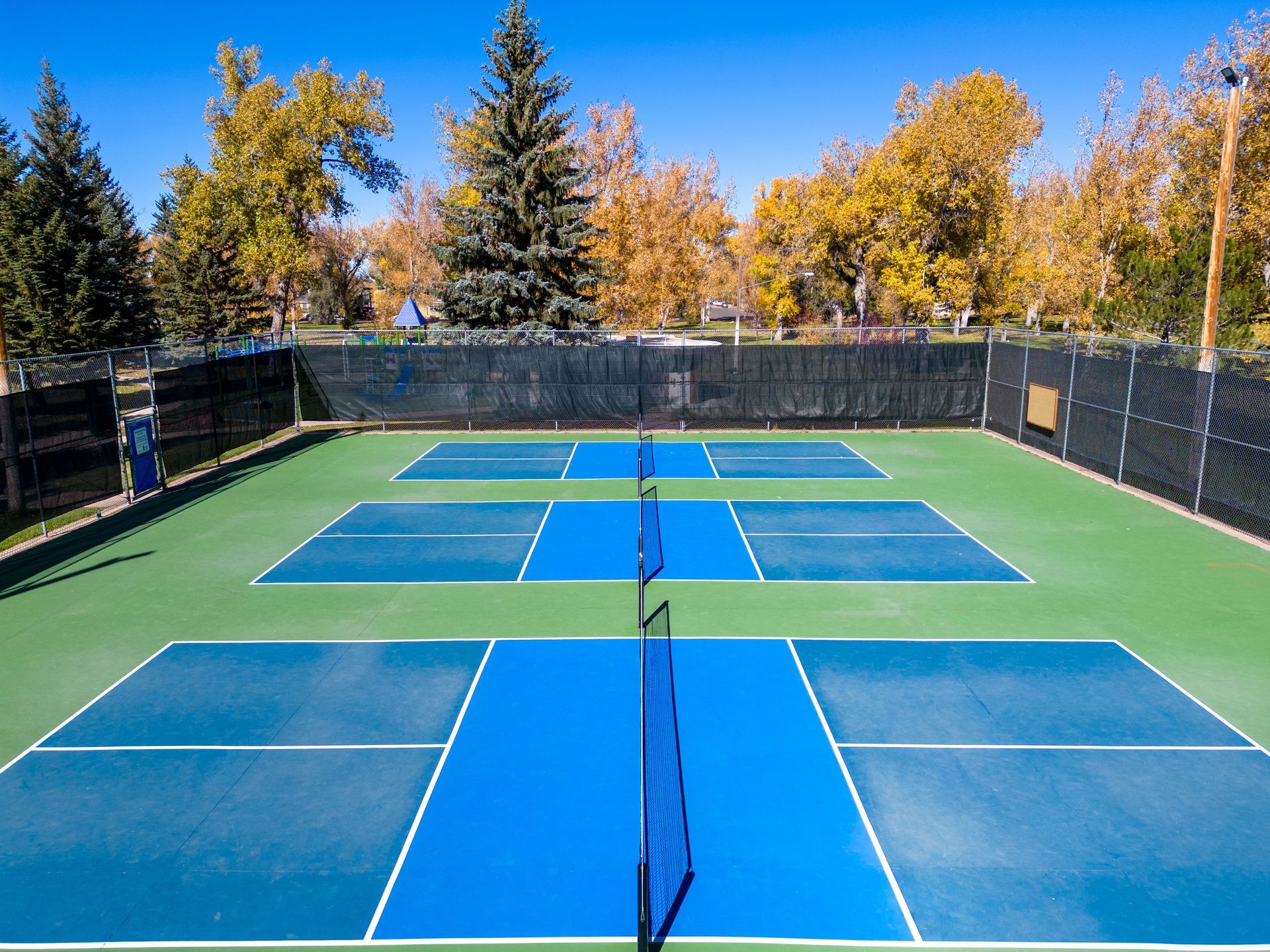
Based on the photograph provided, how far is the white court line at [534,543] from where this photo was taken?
13133 mm

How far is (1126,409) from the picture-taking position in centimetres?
1773

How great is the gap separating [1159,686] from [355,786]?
27.6 feet

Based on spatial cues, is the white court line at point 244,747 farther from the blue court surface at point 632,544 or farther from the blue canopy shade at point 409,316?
the blue canopy shade at point 409,316

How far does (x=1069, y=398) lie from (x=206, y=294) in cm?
4041

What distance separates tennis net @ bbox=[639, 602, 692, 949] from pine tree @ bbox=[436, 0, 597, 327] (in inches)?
881

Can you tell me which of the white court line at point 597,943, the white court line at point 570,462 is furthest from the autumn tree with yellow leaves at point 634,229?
the white court line at point 597,943

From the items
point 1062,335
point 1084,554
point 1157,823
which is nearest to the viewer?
point 1157,823

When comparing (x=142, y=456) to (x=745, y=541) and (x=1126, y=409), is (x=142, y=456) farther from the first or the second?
(x=1126, y=409)

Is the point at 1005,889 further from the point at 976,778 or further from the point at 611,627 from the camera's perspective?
the point at 611,627

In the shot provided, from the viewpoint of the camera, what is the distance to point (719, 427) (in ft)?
86.1

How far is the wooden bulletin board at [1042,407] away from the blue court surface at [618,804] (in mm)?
12249

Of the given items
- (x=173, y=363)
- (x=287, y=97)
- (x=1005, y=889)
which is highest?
(x=287, y=97)

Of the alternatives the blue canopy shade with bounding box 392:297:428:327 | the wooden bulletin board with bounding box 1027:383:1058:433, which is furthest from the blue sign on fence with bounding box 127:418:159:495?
the wooden bulletin board with bounding box 1027:383:1058:433

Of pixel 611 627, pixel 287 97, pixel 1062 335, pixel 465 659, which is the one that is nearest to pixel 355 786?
pixel 465 659
